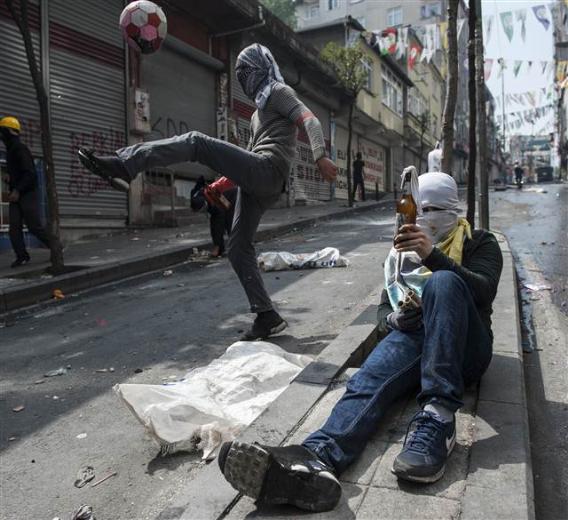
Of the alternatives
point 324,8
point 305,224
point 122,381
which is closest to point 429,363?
point 122,381

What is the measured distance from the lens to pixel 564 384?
10.9 ft

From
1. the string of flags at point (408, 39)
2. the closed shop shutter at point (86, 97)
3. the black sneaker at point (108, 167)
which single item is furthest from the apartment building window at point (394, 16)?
the black sneaker at point (108, 167)

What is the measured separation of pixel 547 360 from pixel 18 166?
6.66 metres

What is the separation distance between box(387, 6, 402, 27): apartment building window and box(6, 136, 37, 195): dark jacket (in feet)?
141

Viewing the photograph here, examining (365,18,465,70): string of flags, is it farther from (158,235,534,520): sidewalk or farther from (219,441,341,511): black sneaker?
(219,441,341,511): black sneaker

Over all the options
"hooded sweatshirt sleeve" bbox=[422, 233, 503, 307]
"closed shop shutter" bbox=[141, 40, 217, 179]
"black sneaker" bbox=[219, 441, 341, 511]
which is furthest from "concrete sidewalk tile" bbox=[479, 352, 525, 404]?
"closed shop shutter" bbox=[141, 40, 217, 179]

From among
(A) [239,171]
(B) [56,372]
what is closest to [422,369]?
(A) [239,171]

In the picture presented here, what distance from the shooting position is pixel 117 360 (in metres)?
3.98

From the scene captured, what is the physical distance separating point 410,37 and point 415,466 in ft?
87.6

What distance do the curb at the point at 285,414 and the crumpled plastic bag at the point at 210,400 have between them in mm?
151

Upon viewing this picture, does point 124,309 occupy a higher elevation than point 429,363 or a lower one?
lower

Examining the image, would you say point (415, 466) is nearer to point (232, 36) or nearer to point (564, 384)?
point (564, 384)

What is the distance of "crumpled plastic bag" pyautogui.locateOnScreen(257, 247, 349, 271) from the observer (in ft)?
24.5

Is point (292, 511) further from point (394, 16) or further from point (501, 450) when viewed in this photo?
point (394, 16)
